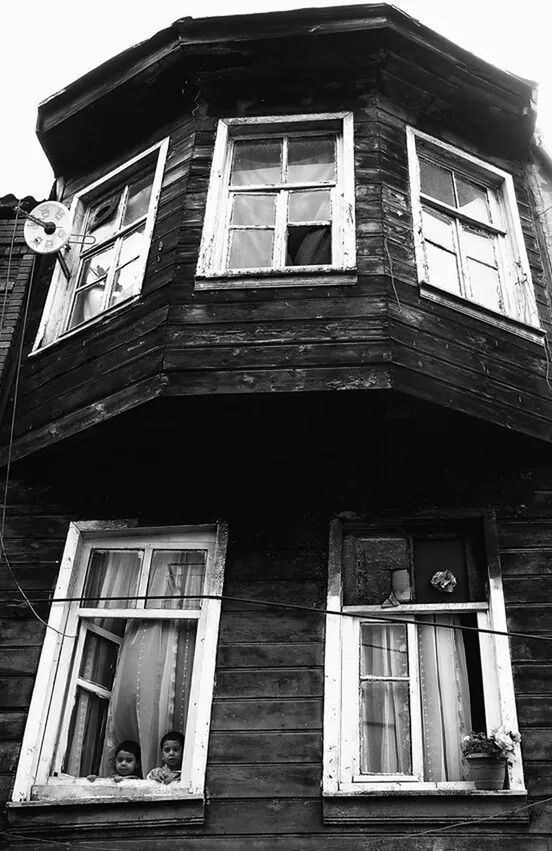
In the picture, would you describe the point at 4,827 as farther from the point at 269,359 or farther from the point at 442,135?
the point at 442,135

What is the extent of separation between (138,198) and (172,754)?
499 centimetres

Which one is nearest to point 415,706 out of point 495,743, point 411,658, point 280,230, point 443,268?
point 411,658

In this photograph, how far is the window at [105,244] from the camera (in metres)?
7.90

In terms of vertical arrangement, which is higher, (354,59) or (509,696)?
(354,59)

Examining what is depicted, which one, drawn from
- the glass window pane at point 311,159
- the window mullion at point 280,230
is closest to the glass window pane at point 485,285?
the glass window pane at point 311,159

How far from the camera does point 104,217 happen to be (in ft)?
28.3

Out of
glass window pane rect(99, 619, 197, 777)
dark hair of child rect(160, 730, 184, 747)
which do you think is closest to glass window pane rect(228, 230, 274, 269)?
glass window pane rect(99, 619, 197, 777)

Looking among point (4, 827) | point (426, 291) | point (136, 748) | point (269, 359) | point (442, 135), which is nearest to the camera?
point (4, 827)

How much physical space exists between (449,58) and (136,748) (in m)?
6.37

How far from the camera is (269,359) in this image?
642cm

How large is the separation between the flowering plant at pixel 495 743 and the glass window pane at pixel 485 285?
3.51 meters

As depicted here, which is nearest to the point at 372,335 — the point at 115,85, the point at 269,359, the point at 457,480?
the point at 269,359

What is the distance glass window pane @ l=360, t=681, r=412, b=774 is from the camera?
5.67 m

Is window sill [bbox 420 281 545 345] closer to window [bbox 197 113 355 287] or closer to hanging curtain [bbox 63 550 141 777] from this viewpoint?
window [bbox 197 113 355 287]
